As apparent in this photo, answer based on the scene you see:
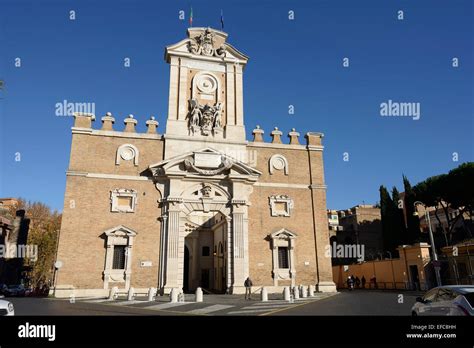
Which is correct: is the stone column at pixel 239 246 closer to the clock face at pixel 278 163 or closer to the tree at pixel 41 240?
the clock face at pixel 278 163

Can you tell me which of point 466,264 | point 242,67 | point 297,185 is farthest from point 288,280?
point 242,67

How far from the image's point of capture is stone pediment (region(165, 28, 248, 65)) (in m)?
31.0

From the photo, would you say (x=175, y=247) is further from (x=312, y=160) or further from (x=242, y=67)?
(x=242, y=67)

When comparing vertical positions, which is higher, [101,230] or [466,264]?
[101,230]

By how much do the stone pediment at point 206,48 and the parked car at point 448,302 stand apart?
2615cm

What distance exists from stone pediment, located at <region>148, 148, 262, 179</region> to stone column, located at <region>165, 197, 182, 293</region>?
2.28 metres

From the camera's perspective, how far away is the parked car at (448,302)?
8.54 metres

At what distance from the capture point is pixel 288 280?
91.4 ft

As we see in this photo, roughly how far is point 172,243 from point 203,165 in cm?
622

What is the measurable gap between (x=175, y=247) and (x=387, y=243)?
26792mm

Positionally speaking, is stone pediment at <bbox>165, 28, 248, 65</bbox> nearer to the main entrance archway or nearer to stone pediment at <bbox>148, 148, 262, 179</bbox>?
stone pediment at <bbox>148, 148, 262, 179</bbox>

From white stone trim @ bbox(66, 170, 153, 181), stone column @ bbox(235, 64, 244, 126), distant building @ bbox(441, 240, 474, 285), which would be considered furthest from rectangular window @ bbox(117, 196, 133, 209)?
distant building @ bbox(441, 240, 474, 285)

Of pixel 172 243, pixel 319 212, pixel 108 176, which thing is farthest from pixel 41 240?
pixel 319 212

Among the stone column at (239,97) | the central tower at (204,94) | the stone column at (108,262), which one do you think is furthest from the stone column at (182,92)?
the stone column at (108,262)
